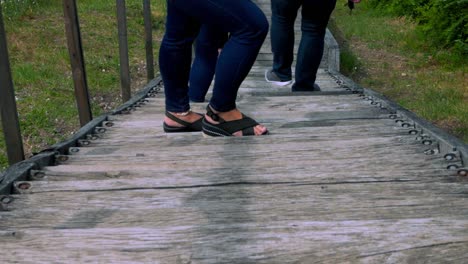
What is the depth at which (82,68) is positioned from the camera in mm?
4047

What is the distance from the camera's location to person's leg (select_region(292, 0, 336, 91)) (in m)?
3.70

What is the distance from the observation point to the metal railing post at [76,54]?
3.86m

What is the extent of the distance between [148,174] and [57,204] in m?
0.39

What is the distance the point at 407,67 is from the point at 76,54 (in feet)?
17.0

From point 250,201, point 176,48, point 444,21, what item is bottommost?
point 444,21

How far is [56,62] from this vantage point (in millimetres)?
7855

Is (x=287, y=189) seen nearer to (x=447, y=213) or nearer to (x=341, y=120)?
(x=447, y=213)

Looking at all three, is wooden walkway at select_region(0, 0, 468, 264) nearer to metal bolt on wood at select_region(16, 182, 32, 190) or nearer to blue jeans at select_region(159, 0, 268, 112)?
metal bolt on wood at select_region(16, 182, 32, 190)

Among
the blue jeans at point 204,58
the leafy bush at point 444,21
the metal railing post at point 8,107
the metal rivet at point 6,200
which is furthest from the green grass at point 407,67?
the metal rivet at point 6,200

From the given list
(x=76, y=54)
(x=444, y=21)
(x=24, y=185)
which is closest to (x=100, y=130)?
(x=76, y=54)

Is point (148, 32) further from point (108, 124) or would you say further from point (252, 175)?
point (252, 175)

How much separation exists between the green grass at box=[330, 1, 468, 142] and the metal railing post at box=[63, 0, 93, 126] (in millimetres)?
2950

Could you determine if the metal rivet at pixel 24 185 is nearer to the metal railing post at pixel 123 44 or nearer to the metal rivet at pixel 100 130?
the metal rivet at pixel 100 130

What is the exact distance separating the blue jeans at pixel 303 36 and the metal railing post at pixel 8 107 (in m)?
1.89
